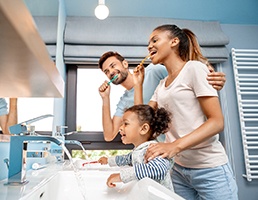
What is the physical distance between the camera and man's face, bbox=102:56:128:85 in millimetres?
1519

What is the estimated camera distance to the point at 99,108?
7.03ft

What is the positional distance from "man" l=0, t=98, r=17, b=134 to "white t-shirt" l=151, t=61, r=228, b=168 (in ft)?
2.13

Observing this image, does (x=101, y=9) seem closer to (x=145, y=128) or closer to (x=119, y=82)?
(x=119, y=82)

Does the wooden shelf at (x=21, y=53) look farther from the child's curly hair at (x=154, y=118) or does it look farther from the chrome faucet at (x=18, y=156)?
the child's curly hair at (x=154, y=118)

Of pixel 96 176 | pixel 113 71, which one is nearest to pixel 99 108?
pixel 113 71

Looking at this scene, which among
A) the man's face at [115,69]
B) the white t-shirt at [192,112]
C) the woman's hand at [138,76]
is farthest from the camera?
the man's face at [115,69]

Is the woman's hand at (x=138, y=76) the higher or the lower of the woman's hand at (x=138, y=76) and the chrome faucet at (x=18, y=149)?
the higher

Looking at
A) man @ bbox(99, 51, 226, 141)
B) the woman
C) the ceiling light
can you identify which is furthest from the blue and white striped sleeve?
the ceiling light

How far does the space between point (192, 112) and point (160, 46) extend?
1.12 ft

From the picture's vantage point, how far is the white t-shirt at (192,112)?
0.81 meters

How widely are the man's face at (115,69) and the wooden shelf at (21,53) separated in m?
0.93

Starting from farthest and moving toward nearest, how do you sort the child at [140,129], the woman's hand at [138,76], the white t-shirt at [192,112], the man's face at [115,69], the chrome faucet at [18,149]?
1. the man's face at [115,69]
2. the woman's hand at [138,76]
3. the child at [140,129]
4. the white t-shirt at [192,112]
5. the chrome faucet at [18,149]

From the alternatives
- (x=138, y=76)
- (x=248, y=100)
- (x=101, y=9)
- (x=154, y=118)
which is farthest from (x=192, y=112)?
(x=248, y=100)

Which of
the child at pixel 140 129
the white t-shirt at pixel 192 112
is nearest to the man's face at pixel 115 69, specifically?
the child at pixel 140 129
